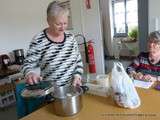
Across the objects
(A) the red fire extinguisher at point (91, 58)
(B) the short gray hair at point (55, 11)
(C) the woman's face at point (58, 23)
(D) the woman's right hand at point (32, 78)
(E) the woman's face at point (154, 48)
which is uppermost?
(B) the short gray hair at point (55, 11)

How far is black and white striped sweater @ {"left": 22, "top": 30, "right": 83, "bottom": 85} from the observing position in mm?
1476

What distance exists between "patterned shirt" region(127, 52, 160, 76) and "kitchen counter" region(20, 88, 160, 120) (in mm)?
488

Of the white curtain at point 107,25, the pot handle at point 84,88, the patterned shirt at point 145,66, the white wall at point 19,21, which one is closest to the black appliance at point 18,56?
the white wall at point 19,21

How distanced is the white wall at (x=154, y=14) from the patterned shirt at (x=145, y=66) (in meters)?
0.99

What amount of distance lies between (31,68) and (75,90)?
0.38m

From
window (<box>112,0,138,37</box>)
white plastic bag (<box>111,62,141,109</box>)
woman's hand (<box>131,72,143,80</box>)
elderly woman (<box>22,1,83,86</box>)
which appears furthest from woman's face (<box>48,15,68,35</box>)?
window (<box>112,0,138,37</box>)

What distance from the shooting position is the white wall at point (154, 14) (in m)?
2.66

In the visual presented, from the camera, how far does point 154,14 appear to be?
8.87 feet

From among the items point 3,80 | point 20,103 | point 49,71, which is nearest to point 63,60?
point 49,71

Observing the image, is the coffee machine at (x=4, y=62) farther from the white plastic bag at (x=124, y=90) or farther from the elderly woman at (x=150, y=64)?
the white plastic bag at (x=124, y=90)

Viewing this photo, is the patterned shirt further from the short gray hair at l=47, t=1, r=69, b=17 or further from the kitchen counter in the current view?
the short gray hair at l=47, t=1, r=69, b=17

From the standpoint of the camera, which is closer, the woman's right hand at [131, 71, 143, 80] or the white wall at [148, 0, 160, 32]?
the woman's right hand at [131, 71, 143, 80]

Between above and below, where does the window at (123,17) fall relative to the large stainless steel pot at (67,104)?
above

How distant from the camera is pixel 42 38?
4.85 ft
